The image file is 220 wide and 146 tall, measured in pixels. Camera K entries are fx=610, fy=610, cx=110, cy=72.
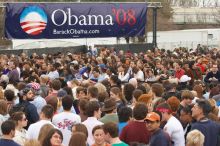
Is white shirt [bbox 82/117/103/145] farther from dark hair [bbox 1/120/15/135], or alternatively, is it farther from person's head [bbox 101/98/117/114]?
dark hair [bbox 1/120/15/135]

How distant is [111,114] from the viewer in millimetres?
10250

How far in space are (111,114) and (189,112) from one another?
1.31m

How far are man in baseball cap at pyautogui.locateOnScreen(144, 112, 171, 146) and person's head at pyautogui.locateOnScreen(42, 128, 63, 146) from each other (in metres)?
1.49

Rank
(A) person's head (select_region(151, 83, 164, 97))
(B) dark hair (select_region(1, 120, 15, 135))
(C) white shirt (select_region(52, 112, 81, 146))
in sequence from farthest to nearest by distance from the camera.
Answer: (A) person's head (select_region(151, 83, 164, 97)) → (C) white shirt (select_region(52, 112, 81, 146)) → (B) dark hair (select_region(1, 120, 15, 135))

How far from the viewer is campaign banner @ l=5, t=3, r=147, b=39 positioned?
27531 mm

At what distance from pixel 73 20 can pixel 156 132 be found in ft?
66.6

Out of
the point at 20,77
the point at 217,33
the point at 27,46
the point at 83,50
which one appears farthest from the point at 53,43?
the point at 20,77

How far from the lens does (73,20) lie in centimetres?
2881

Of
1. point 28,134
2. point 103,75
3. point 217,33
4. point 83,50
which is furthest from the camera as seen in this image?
point 217,33

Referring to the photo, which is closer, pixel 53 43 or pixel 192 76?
pixel 192 76

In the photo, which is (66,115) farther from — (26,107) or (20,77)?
(20,77)

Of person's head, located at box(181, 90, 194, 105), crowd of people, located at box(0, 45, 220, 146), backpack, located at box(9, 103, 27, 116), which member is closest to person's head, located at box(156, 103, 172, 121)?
crowd of people, located at box(0, 45, 220, 146)

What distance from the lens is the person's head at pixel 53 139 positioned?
8.05 meters

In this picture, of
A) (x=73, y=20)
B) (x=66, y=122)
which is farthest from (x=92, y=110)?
(x=73, y=20)
